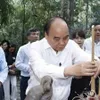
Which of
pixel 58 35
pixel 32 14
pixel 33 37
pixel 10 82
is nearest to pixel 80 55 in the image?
pixel 58 35

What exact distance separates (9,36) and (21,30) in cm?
63

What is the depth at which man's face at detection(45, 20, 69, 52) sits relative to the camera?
1.93 m

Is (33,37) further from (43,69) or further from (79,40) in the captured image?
(43,69)

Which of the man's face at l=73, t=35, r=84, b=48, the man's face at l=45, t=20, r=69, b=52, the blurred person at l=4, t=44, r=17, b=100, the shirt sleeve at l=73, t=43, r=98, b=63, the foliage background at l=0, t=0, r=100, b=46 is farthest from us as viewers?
the foliage background at l=0, t=0, r=100, b=46

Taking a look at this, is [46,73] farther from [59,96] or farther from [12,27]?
[12,27]

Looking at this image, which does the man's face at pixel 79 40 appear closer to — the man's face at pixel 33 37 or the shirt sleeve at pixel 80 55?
the man's face at pixel 33 37

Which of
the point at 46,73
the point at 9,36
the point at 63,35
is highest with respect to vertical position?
the point at 63,35

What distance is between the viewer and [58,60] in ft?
7.20

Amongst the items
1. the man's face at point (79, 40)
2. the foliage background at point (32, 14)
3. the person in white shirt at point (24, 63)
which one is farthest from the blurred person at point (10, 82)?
the foliage background at point (32, 14)

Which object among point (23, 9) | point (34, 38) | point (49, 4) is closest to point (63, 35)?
point (34, 38)

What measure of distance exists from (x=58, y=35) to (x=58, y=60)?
11.8 inches

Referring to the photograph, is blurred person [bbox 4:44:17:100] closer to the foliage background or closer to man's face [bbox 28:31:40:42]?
man's face [bbox 28:31:40:42]

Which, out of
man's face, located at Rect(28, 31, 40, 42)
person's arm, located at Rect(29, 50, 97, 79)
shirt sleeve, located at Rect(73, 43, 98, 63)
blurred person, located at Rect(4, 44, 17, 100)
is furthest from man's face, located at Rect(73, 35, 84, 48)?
person's arm, located at Rect(29, 50, 97, 79)

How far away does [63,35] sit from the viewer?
193 centimetres
